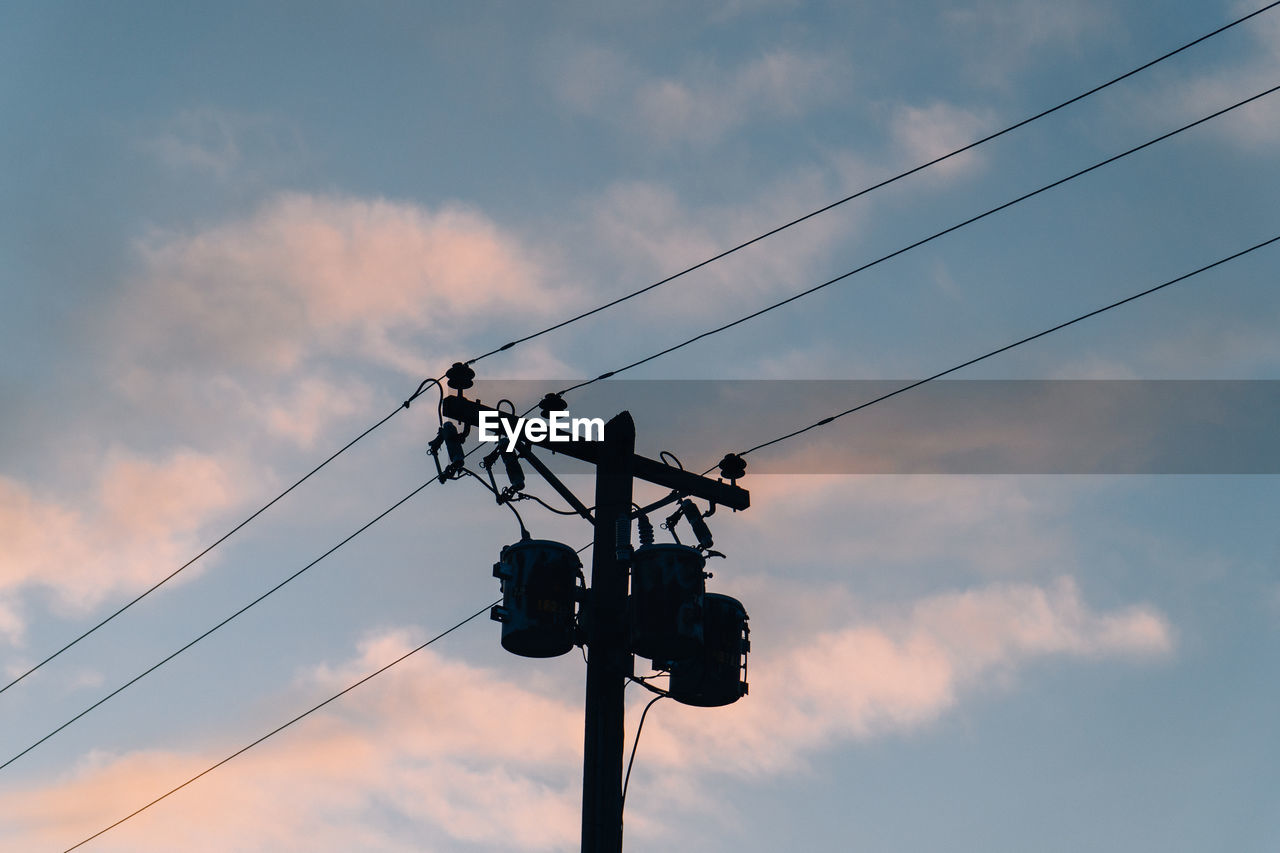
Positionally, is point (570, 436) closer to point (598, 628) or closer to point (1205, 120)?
point (598, 628)

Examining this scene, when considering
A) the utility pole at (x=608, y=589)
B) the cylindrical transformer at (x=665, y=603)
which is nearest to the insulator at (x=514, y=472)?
the utility pole at (x=608, y=589)

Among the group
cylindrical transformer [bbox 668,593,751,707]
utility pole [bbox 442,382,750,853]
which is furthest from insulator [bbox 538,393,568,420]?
cylindrical transformer [bbox 668,593,751,707]

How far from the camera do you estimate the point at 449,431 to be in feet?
52.0

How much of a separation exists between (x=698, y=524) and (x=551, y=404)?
187cm

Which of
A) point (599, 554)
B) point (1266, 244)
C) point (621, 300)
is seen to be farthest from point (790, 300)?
point (1266, 244)

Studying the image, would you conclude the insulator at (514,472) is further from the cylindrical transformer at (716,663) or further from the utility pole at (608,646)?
the cylindrical transformer at (716,663)

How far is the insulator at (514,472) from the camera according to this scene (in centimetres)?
1576

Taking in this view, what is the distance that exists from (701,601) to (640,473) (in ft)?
5.35

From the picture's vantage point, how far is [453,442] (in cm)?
1586

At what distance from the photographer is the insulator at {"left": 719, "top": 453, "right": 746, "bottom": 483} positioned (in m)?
16.8

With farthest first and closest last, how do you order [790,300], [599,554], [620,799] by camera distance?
1. [790,300]
2. [599,554]
3. [620,799]

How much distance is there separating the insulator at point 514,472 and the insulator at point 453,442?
0.46 m

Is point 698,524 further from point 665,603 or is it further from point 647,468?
point 665,603

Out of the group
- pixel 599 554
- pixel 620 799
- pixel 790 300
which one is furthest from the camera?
pixel 790 300
